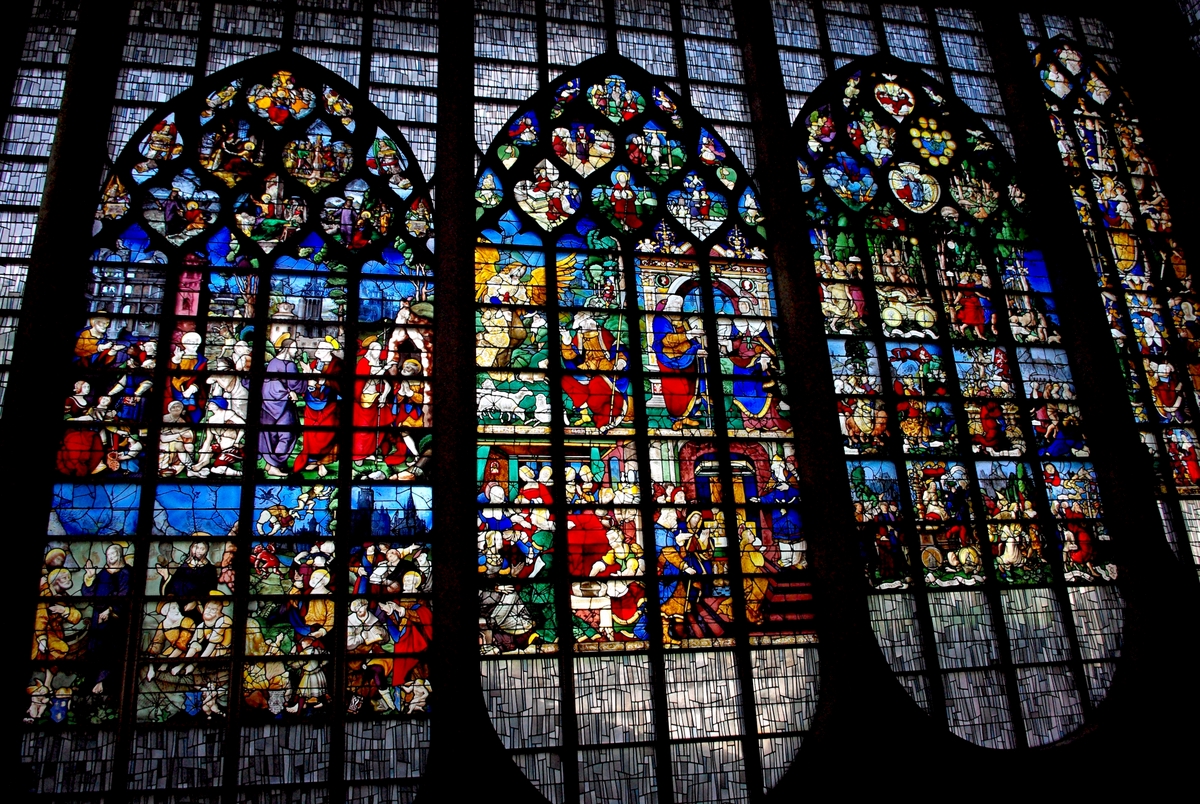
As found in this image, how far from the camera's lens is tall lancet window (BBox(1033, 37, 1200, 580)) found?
282 inches

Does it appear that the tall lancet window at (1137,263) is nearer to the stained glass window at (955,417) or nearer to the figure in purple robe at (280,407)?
the stained glass window at (955,417)

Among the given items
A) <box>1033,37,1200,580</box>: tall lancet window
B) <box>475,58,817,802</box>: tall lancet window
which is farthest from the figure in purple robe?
<box>1033,37,1200,580</box>: tall lancet window

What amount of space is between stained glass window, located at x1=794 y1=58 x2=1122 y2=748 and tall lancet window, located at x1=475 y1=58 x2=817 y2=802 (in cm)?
68

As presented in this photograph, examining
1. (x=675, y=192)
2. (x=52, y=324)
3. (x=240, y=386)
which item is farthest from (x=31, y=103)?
(x=675, y=192)

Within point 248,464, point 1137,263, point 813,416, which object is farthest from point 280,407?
point 1137,263

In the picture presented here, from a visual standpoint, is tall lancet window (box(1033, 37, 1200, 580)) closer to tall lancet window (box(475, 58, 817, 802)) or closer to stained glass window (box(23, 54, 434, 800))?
tall lancet window (box(475, 58, 817, 802))

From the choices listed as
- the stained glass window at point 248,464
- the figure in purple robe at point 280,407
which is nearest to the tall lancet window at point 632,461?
the stained glass window at point 248,464

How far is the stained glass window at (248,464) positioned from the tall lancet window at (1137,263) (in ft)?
18.5

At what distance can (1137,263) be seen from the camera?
7.89 m

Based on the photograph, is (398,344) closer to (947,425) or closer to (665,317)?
(665,317)

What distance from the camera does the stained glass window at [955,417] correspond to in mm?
6242

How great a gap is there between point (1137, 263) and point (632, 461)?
4995 millimetres

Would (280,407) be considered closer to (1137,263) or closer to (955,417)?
(955,417)

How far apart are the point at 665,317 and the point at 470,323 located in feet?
4.82
